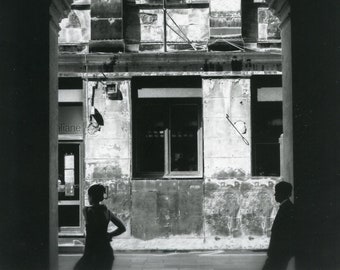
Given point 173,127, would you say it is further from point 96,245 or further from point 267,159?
point 96,245

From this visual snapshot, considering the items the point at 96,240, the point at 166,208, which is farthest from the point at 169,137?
the point at 96,240

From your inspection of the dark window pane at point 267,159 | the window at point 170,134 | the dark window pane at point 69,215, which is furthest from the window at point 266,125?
the dark window pane at point 69,215

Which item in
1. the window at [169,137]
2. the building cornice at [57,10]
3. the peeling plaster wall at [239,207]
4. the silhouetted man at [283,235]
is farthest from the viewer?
the window at [169,137]

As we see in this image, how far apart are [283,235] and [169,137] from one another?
8.48 metres

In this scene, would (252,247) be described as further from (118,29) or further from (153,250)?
(118,29)

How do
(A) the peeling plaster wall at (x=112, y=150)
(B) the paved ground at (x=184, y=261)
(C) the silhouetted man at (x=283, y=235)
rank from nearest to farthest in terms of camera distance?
1. (C) the silhouetted man at (x=283, y=235)
2. (B) the paved ground at (x=184, y=261)
3. (A) the peeling plaster wall at (x=112, y=150)

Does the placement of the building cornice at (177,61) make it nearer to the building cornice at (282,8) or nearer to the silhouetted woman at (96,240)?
the building cornice at (282,8)

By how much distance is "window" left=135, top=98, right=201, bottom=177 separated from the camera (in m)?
13.5

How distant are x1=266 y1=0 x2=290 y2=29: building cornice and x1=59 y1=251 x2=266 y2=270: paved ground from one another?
20.5 feet

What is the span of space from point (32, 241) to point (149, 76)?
28.2 feet

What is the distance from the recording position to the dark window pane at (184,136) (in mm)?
13570

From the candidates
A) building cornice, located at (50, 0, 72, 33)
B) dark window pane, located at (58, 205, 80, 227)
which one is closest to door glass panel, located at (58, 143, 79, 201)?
dark window pane, located at (58, 205, 80, 227)

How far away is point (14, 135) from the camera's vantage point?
5.09 meters

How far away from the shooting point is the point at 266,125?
A: 13.4 metres
